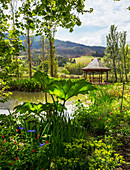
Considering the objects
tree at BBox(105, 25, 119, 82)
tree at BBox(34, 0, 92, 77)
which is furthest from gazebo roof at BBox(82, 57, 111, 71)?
tree at BBox(34, 0, 92, 77)

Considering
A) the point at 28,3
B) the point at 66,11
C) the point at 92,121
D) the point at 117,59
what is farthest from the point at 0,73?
the point at 117,59

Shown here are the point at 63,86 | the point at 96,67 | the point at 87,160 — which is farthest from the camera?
the point at 96,67

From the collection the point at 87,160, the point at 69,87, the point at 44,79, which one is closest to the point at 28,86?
the point at 44,79

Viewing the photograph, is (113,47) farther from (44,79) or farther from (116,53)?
(44,79)

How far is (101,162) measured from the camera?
1733 millimetres

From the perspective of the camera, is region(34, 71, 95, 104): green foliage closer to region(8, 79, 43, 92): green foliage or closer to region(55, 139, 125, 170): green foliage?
region(55, 139, 125, 170): green foliage

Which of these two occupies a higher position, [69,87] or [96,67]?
[96,67]

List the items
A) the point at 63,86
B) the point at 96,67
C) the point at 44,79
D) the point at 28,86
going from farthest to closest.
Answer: the point at 96,67, the point at 28,86, the point at 44,79, the point at 63,86

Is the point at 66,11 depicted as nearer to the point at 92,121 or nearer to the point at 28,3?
the point at 28,3

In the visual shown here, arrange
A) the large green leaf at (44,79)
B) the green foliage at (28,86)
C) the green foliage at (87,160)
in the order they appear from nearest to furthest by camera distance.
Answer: the green foliage at (87,160) → the large green leaf at (44,79) → the green foliage at (28,86)

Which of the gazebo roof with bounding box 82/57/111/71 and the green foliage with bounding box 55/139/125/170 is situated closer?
the green foliage with bounding box 55/139/125/170

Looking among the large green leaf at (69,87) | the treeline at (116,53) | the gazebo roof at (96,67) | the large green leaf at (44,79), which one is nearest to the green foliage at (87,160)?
the large green leaf at (69,87)

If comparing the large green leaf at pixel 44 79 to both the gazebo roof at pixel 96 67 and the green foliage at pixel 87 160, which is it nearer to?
the green foliage at pixel 87 160

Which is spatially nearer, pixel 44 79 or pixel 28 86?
pixel 44 79
